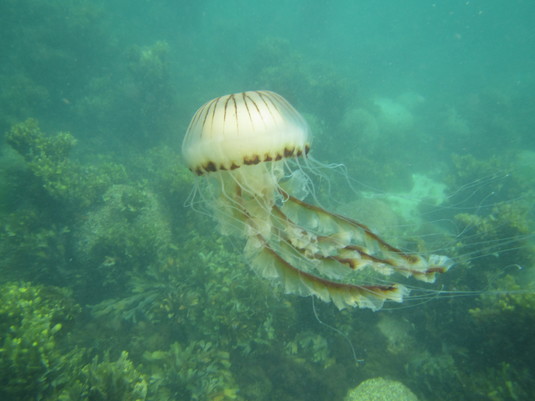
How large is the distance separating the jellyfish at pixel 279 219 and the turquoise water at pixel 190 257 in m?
0.34

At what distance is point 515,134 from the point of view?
1695cm

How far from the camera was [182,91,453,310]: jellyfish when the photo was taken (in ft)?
5.71

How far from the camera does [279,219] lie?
2193mm

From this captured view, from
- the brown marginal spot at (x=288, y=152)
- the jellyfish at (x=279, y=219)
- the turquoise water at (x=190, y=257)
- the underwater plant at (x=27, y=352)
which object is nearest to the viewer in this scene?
the jellyfish at (x=279, y=219)

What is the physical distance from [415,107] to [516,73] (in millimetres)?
15499

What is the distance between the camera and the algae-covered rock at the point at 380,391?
4.43 m

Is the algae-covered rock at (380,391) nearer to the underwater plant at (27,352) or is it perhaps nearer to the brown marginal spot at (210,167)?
the underwater plant at (27,352)

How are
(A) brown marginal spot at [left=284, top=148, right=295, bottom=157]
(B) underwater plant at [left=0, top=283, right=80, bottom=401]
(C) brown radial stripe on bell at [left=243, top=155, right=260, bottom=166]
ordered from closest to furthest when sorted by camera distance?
1. (C) brown radial stripe on bell at [left=243, top=155, right=260, bottom=166]
2. (A) brown marginal spot at [left=284, top=148, right=295, bottom=157]
3. (B) underwater plant at [left=0, top=283, right=80, bottom=401]

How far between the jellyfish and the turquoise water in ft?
1.13

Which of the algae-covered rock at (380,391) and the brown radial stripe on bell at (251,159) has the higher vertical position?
the brown radial stripe on bell at (251,159)

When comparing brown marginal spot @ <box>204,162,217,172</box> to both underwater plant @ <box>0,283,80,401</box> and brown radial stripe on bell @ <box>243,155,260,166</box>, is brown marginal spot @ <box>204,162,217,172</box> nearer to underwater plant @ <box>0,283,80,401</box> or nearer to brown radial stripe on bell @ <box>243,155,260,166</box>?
brown radial stripe on bell @ <box>243,155,260,166</box>

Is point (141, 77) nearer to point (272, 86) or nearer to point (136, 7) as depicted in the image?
point (272, 86)

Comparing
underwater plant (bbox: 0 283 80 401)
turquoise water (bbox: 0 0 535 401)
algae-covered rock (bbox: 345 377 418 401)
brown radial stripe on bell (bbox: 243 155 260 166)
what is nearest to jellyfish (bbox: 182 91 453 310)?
brown radial stripe on bell (bbox: 243 155 260 166)

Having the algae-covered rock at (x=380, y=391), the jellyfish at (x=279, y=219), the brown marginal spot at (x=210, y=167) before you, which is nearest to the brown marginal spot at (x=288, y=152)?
the jellyfish at (x=279, y=219)
